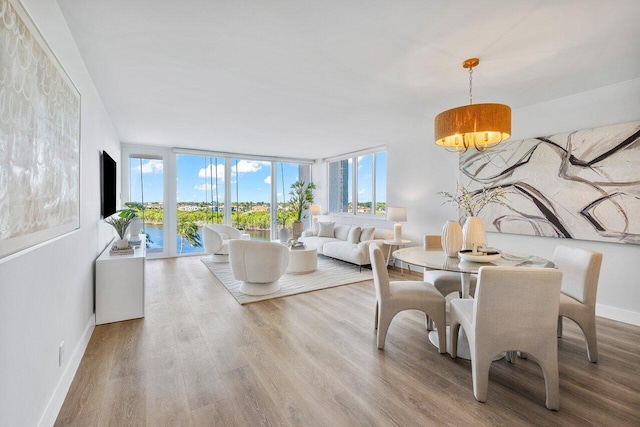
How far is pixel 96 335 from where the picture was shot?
2.74 metres

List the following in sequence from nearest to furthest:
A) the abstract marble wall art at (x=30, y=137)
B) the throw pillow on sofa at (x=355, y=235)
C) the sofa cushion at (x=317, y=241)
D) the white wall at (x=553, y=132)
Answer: the abstract marble wall art at (x=30, y=137) < the white wall at (x=553, y=132) < the throw pillow on sofa at (x=355, y=235) < the sofa cushion at (x=317, y=241)

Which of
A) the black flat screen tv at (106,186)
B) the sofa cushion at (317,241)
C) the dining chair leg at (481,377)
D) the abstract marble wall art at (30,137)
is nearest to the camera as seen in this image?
the abstract marble wall art at (30,137)

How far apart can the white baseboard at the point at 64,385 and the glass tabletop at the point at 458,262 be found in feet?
8.12

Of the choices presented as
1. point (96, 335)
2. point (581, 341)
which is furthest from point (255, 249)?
point (581, 341)

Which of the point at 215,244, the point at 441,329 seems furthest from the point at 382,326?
the point at 215,244

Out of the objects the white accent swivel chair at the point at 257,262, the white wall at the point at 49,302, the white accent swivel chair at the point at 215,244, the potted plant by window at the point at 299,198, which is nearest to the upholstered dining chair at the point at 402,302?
the white accent swivel chair at the point at 257,262

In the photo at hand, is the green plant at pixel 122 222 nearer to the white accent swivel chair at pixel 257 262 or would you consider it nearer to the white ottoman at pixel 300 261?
the white accent swivel chair at pixel 257 262

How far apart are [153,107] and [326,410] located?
4.07 meters

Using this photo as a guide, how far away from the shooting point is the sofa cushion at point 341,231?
640 centimetres

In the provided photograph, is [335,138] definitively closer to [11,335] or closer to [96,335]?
[96,335]

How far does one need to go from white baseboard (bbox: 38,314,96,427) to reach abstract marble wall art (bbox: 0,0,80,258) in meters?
0.93

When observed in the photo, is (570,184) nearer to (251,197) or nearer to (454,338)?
(454,338)

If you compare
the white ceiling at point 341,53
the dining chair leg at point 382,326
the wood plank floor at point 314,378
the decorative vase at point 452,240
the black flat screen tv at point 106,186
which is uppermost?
the white ceiling at point 341,53

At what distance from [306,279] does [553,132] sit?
389cm
